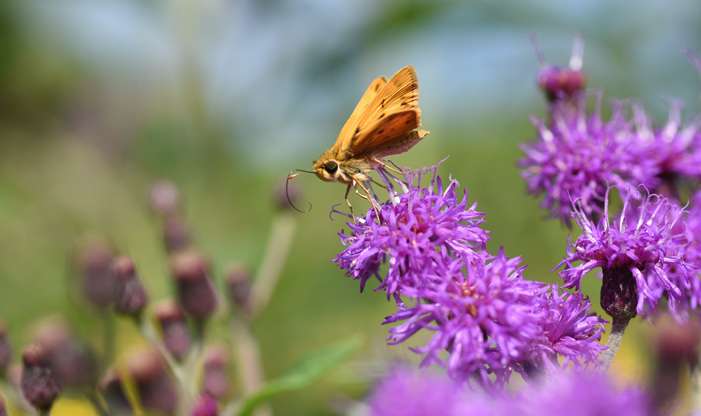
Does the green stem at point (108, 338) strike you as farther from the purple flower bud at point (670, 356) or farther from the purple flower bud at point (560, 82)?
the purple flower bud at point (560, 82)

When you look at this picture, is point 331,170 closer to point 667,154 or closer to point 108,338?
point 108,338

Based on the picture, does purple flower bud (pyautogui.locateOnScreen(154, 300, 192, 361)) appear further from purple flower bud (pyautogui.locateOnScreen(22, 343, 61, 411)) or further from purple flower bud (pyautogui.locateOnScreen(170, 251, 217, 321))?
purple flower bud (pyautogui.locateOnScreen(22, 343, 61, 411))

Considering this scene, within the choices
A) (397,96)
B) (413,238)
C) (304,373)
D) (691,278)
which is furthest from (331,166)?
(691,278)

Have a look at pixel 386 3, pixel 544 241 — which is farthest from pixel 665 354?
pixel 386 3

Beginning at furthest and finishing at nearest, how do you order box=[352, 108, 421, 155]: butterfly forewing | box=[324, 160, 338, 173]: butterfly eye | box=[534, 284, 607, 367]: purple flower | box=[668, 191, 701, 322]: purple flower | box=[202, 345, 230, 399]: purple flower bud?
box=[202, 345, 230, 399]: purple flower bud → box=[324, 160, 338, 173]: butterfly eye → box=[352, 108, 421, 155]: butterfly forewing → box=[668, 191, 701, 322]: purple flower → box=[534, 284, 607, 367]: purple flower

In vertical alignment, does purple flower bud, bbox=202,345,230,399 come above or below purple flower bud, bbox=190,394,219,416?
below

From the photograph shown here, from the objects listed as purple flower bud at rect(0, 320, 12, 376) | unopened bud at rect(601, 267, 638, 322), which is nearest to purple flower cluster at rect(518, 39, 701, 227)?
unopened bud at rect(601, 267, 638, 322)
